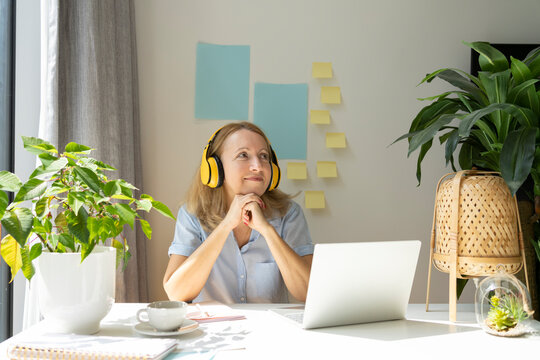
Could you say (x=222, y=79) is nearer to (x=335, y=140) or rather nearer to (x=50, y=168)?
(x=335, y=140)

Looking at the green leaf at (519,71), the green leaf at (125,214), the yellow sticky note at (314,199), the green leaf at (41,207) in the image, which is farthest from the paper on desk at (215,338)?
the yellow sticky note at (314,199)

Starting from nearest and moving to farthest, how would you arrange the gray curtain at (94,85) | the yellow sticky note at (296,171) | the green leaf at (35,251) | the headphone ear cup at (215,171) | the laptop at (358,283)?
1. the green leaf at (35,251)
2. the laptop at (358,283)
3. the gray curtain at (94,85)
4. the headphone ear cup at (215,171)
5. the yellow sticky note at (296,171)

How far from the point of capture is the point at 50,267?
39.3 inches

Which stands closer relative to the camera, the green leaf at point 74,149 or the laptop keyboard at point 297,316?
the green leaf at point 74,149

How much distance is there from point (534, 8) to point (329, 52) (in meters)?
1.07

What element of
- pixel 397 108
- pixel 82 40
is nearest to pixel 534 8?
pixel 397 108

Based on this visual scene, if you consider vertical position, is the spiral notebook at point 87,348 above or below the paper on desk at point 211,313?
above

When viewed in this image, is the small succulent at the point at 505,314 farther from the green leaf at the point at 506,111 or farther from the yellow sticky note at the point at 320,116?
the yellow sticky note at the point at 320,116

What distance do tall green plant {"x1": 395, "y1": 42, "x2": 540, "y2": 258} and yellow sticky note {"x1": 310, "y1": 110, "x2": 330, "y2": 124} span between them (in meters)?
0.97

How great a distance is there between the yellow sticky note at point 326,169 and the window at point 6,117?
1.35m

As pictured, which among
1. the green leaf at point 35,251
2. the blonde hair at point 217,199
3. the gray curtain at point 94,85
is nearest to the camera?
the green leaf at point 35,251

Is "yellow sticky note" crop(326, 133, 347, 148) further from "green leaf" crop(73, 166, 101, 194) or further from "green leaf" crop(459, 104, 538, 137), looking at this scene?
"green leaf" crop(73, 166, 101, 194)

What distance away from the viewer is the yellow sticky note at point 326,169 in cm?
238

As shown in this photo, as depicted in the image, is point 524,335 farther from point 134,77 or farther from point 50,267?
point 134,77
